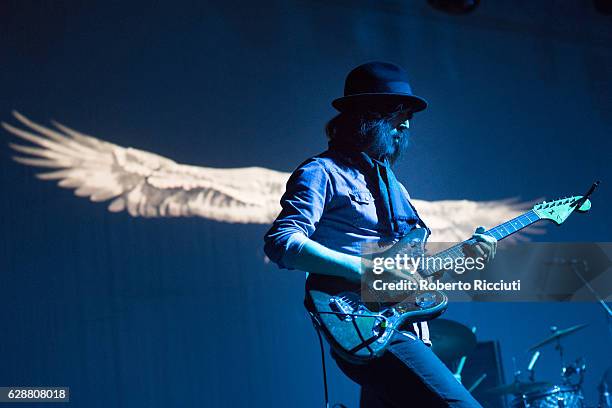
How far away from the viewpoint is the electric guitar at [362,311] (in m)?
1.86

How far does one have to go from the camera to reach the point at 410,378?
175 cm

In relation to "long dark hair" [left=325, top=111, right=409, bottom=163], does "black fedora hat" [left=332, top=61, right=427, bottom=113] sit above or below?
above

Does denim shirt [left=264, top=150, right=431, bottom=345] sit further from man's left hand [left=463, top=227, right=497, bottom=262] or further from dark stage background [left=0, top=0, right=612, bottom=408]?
dark stage background [left=0, top=0, right=612, bottom=408]

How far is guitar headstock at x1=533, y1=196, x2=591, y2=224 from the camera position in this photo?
2873 mm

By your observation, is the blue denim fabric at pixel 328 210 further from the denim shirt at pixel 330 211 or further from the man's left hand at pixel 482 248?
the man's left hand at pixel 482 248

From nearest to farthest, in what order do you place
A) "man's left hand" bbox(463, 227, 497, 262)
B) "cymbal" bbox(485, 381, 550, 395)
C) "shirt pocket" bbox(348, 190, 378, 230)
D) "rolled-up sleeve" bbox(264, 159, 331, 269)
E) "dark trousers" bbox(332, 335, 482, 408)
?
"dark trousers" bbox(332, 335, 482, 408) → "rolled-up sleeve" bbox(264, 159, 331, 269) → "shirt pocket" bbox(348, 190, 378, 230) → "man's left hand" bbox(463, 227, 497, 262) → "cymbal" bbox(485, 381, 550, 395)

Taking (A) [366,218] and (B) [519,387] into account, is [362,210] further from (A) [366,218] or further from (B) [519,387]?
(B) [519,387]

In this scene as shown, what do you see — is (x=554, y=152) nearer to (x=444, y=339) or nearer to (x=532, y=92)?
(x=532, y=92)

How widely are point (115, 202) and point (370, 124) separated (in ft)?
7.10

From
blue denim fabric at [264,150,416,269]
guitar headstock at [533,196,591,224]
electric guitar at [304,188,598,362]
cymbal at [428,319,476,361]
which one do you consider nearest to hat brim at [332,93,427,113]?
blue denim fabric at [264,150,416,269]

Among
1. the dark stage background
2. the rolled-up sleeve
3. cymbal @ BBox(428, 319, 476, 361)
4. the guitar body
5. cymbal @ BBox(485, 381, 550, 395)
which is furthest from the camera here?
cymbal @ BBox(485, 381, 550, 395)

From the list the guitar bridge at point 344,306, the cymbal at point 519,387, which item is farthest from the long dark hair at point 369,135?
the cymbal at point 519,387

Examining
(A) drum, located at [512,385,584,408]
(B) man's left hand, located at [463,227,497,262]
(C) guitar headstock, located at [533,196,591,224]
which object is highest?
(C) guitar headstock, located at [533,196,591,224]

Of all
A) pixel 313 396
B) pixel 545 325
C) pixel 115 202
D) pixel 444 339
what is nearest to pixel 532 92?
pixel 545 325
